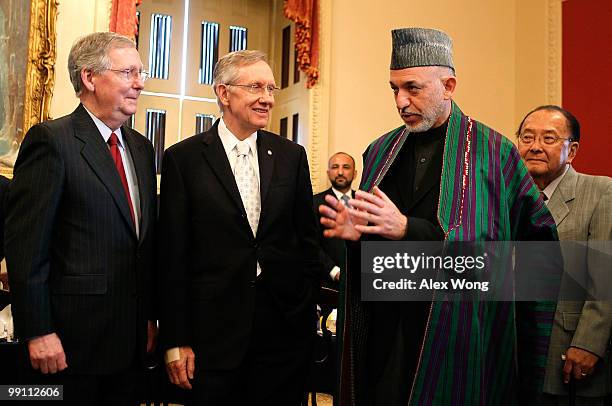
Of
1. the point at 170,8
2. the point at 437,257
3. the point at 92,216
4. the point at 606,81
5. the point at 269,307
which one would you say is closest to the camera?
the point at 437,257

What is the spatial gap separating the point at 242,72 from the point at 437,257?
0.97m

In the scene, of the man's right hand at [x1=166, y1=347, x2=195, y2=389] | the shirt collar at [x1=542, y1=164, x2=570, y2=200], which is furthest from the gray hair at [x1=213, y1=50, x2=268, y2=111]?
the shirt collar at [x1=542, y1=164, x2=570, y2=200]

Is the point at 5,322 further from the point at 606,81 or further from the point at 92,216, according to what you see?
the point at 606,81

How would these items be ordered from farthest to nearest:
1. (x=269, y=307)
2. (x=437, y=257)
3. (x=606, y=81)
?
(x=606, y=81) < (x=269, y=307) < (x=437, y=257)

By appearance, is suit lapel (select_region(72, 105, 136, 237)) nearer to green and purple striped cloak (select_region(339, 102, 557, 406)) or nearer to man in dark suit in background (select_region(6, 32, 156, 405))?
man in dark suit in background (select_region(6, 32, 156, 405))

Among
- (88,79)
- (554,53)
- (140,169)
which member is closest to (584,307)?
(140,169)

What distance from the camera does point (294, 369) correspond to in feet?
8.00

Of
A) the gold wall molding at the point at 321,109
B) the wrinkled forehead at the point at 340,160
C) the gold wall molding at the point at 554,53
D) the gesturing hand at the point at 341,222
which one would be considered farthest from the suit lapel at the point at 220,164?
the gold wall molding at the point at 554,53

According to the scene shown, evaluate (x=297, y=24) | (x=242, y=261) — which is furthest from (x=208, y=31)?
(x=242, y=261)

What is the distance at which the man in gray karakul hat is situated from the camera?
2.08m

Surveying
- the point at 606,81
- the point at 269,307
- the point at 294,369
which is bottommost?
the point at 294,369

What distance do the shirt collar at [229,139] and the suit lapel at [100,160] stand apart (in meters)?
0.41

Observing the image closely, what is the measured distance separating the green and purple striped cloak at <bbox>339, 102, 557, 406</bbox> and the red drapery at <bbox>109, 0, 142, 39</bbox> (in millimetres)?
4525

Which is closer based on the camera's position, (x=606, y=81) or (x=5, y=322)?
(x=5, y=322)
